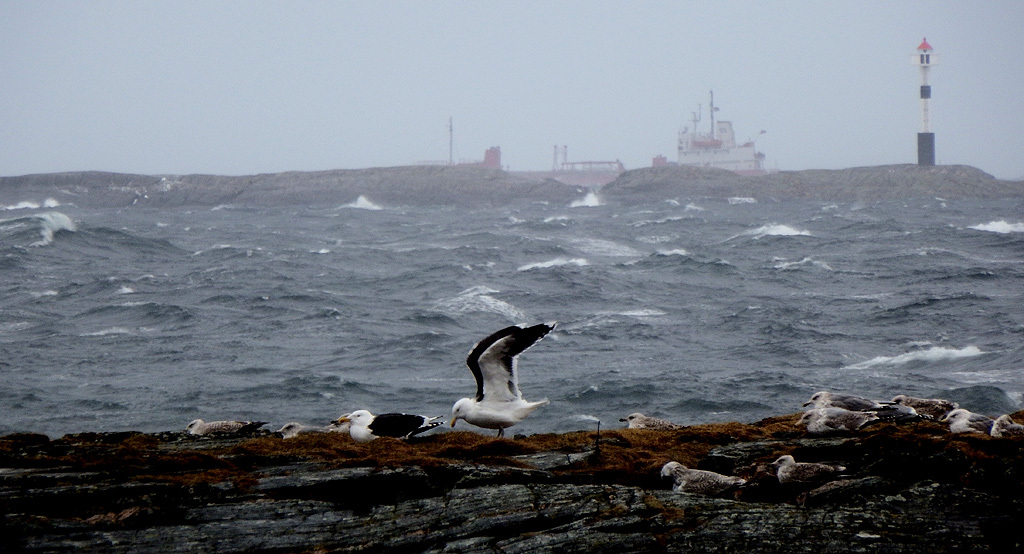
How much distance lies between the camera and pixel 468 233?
68.8 meters

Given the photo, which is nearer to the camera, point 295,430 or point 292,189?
point 295,430

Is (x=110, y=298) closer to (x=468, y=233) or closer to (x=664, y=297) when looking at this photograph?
(x=664, y=297)

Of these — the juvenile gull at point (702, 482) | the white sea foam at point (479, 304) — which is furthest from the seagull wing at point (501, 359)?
the white sea foam at point (479, 304)

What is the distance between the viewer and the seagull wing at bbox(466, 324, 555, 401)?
961 cm

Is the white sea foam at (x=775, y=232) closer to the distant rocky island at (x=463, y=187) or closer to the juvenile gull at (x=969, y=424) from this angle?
the juvenile gull at (x=969, y=424)

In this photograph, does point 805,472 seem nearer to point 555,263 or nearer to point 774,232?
point 555,263

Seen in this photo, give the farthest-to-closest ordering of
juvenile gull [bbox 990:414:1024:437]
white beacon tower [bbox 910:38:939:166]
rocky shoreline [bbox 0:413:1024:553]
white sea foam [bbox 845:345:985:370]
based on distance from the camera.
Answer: white beacon tower [bbox 910:38:939:166]
white sea foam [bbox 845:345:985:370]
juvenile gull [bbox 990:414:1024:437]
rocky shoreline [bbox 0:413:1024:553]

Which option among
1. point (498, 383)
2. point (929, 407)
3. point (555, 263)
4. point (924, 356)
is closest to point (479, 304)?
point (555, 263)

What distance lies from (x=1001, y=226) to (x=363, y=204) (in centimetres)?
8311

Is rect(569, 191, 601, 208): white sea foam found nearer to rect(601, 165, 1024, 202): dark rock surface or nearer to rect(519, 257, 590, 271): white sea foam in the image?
rect(601, 165, 1024, 202): dark rock surface

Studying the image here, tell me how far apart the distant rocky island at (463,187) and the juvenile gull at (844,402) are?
374ft

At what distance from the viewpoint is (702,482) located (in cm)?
766

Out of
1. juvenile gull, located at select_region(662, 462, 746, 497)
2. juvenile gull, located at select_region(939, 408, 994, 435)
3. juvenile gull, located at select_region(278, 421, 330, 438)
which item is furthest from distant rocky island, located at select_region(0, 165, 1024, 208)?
juvenile gull, located at select_region(662, 462, 746, 497)

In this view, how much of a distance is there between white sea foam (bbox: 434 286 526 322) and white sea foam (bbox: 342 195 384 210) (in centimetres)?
8696
